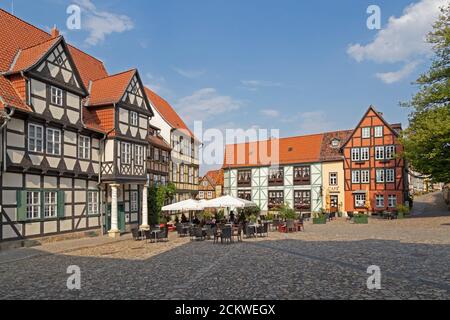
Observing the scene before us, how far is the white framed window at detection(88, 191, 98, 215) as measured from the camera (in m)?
22.0

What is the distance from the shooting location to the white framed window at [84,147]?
21.1 m

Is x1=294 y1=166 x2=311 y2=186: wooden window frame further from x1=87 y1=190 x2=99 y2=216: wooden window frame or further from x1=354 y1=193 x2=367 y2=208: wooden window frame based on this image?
x1=87 y1=190 x2=99 y2=216: wooden window frame

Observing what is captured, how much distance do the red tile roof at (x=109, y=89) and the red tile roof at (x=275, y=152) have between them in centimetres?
2677

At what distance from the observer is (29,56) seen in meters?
18.1

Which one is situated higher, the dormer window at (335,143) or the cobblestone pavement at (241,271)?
the dormer window at (335,143)

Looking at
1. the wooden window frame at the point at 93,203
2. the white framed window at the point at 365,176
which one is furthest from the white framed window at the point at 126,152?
the white framed window at the point at 365,176

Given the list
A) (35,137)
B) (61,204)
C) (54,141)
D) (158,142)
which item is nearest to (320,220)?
(158,142)

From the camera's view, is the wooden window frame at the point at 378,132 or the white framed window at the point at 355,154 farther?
the white framed window at the point at 355,154

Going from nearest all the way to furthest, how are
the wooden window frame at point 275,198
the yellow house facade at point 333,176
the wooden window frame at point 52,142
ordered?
the wooden window frame at point 52,142, the yellow house facade at point 333,176, the wooden window frame at point 275,198

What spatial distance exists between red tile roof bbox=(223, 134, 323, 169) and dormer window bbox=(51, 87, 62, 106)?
31732 mm

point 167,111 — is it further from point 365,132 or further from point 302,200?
point 365,132

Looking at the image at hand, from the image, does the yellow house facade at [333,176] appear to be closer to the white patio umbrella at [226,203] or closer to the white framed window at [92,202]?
the white patio umbrella at [226,203]

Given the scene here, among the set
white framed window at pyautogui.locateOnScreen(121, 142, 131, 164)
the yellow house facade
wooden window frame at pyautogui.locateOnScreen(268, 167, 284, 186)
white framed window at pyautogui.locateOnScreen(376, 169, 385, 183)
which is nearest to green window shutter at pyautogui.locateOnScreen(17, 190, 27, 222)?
white framed window at pyautogui.locateOnScreen(121, 142, 131, 164)

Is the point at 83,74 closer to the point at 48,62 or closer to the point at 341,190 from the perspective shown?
the point at 48,62
